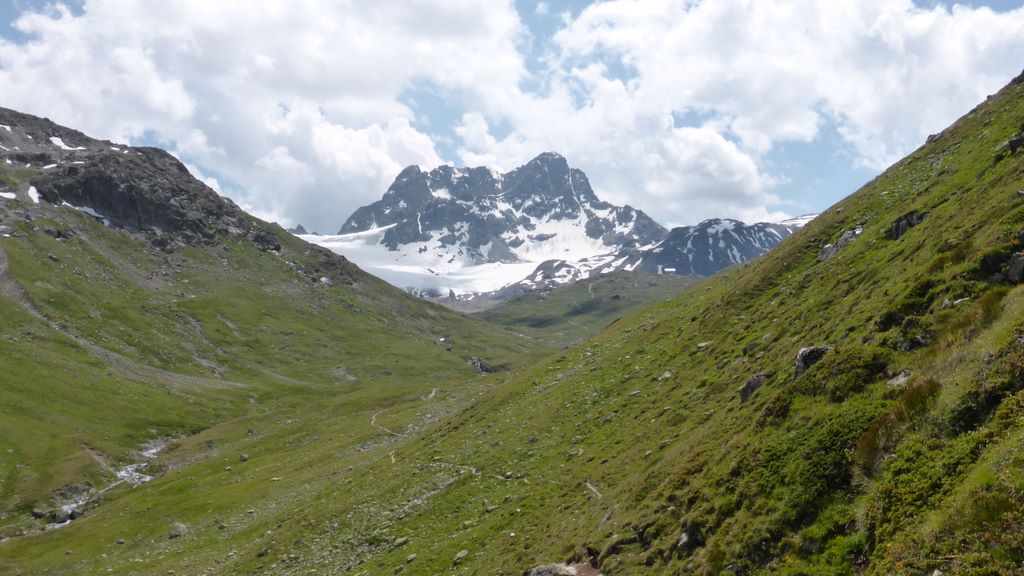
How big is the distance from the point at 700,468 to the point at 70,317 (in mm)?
206216

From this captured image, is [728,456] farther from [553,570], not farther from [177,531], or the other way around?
[177,531]

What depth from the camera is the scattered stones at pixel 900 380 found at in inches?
755

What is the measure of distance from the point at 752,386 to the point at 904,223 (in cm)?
1831

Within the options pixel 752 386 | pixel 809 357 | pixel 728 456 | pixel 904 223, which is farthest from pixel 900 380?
pixel 904 223

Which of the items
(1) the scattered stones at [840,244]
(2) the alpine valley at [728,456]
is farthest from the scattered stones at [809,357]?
(1) the scattered stones at [840,244]

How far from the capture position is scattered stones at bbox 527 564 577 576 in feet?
79.5

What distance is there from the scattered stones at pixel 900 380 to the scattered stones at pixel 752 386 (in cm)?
852

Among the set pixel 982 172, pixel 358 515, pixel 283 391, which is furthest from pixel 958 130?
pixel 283 391

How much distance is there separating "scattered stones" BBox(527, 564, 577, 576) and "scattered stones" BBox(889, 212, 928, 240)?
28.6m

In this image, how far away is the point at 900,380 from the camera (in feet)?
64.3

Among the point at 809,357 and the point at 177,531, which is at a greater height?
the point at 177,531

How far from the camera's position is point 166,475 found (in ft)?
339


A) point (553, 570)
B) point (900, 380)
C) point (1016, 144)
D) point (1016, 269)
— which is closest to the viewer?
point (900, 380)

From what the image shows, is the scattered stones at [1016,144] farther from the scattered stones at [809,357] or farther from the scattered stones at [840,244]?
the scattered stones at [809,357]
